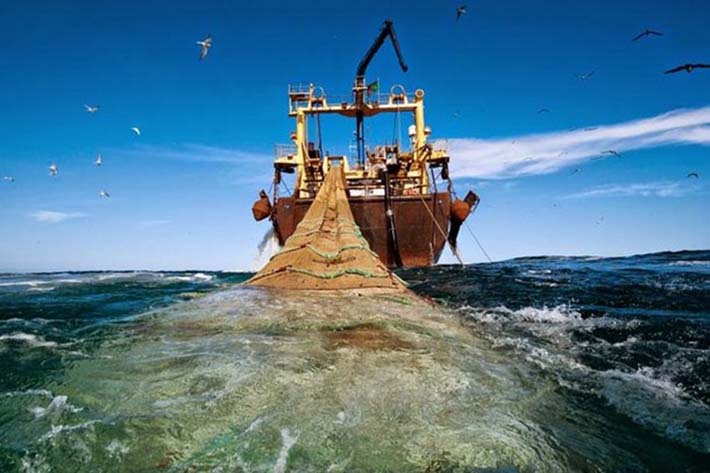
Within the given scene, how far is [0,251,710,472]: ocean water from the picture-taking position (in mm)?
2258

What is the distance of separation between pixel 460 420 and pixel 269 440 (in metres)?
1.18

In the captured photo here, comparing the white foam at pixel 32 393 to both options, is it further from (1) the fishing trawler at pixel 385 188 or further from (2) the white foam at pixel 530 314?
(1) the fishing trawler at pixel 385 188

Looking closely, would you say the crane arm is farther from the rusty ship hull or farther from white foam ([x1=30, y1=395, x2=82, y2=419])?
white foam ([x1=30, y1=395, x2=82, y2=419])

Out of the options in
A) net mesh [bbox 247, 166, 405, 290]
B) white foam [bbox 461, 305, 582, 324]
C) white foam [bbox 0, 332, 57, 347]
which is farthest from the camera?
net mesh [bbox 247, 166, 405, 290]

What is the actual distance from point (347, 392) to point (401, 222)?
13403 millimetres

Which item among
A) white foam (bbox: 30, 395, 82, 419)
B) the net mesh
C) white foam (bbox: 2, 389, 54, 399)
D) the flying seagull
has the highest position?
the flying seagull

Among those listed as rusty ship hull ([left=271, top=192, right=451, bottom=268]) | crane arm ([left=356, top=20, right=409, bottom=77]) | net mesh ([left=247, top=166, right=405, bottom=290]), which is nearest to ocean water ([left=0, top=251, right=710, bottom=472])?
net mesh ([left=247, top=166, right=405, bottom=290])

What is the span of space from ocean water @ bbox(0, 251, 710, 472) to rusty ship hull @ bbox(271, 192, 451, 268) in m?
9.97

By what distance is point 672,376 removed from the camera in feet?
12.7

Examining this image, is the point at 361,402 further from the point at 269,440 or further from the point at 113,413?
the point at 113,413

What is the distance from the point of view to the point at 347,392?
300 centimetres

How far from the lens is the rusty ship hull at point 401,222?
16.0m

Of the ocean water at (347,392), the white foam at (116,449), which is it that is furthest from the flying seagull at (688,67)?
the white foam at (116,449)

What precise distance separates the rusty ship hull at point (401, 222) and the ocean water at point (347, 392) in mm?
9968
